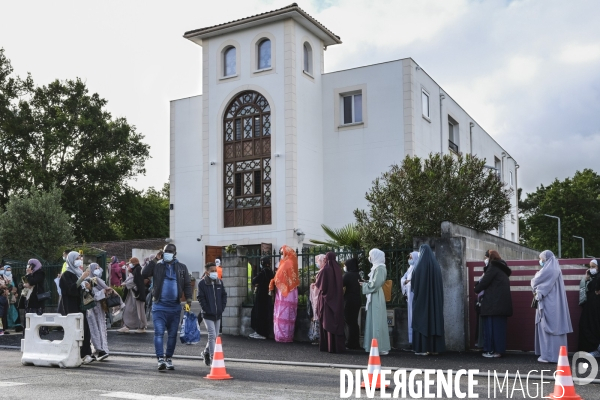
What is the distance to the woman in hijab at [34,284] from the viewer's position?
18188 mm

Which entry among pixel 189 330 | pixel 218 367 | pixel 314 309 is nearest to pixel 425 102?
pixel 314 309

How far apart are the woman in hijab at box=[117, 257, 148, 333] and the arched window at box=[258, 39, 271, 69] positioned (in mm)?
16268

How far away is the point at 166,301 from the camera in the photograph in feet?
37.8

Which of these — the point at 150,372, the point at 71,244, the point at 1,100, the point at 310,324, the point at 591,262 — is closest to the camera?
the point at 150,372

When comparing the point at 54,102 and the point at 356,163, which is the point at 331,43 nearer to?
the point at 356,163

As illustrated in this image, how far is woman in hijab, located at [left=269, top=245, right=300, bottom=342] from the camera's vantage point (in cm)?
1630

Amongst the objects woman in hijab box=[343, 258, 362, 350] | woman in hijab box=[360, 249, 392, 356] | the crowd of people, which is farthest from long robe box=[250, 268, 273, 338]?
woman in hijab box=[360, 249, 392, 356]

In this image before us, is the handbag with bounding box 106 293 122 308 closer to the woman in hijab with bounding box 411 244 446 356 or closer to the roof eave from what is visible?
the woman in hijab with bounding box 411 244 446 356

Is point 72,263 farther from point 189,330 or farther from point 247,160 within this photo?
point 247,160

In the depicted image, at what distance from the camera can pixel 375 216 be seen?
17734mm

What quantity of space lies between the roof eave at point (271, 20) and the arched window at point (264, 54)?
884 millimetres

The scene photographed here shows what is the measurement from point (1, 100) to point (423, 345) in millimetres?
36353

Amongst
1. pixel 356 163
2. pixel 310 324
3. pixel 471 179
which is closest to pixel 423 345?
pixel 310 324

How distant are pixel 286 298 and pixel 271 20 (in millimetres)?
18986
